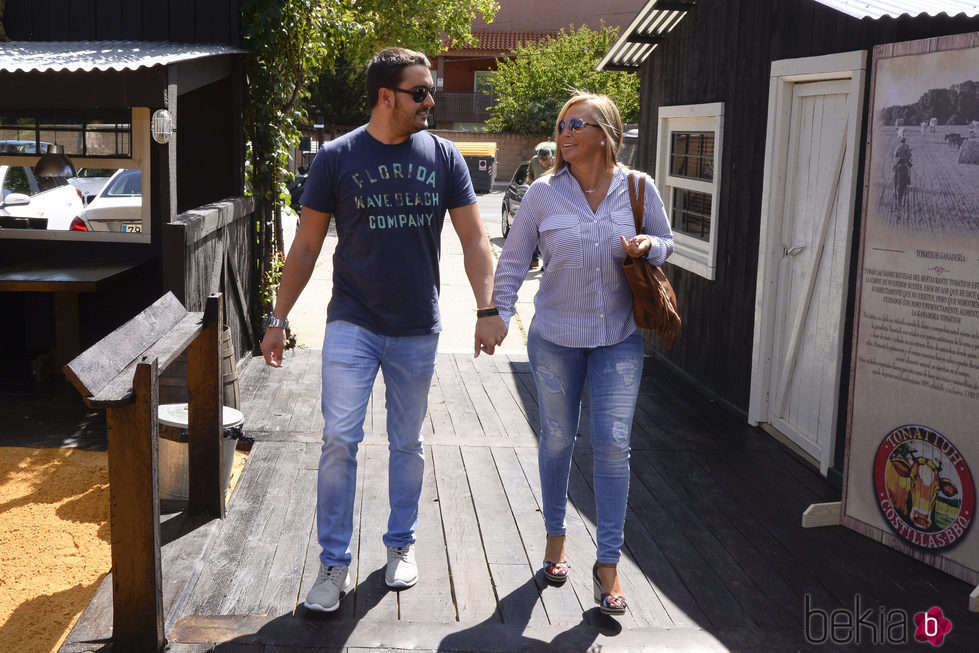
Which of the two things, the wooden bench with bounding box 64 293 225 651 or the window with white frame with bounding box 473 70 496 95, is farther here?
the window with white frame with bounding box 473 70 496 95

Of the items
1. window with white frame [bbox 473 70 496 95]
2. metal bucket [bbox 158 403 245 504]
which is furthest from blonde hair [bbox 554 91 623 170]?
window with white frame [bbox 473 70 496 95]

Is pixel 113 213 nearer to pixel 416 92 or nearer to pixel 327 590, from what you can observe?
pixel 416 92

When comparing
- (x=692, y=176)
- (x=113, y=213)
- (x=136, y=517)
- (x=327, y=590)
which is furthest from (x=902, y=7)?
(x=113, y=213)

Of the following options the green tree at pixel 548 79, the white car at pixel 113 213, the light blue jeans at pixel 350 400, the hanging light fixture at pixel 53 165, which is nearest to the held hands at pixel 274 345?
the light blue jeans at pixel 350 400

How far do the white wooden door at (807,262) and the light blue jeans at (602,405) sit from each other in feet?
7.01

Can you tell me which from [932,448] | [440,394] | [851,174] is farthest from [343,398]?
[440,394]

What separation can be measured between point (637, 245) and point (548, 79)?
36055mm

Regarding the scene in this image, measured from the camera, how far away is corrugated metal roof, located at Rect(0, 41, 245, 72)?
584 cm

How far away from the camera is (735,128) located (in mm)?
7082

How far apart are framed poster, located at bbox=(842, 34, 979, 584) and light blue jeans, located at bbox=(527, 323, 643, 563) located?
4.48 feet

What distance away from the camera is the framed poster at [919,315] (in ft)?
13.6

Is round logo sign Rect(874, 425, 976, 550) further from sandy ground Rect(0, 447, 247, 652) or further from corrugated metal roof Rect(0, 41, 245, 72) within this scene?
corrugated metal roof Rect(0, 41, 245, 72)

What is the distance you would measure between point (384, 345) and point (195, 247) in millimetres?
3035

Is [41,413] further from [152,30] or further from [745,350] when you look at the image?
[745,350]
